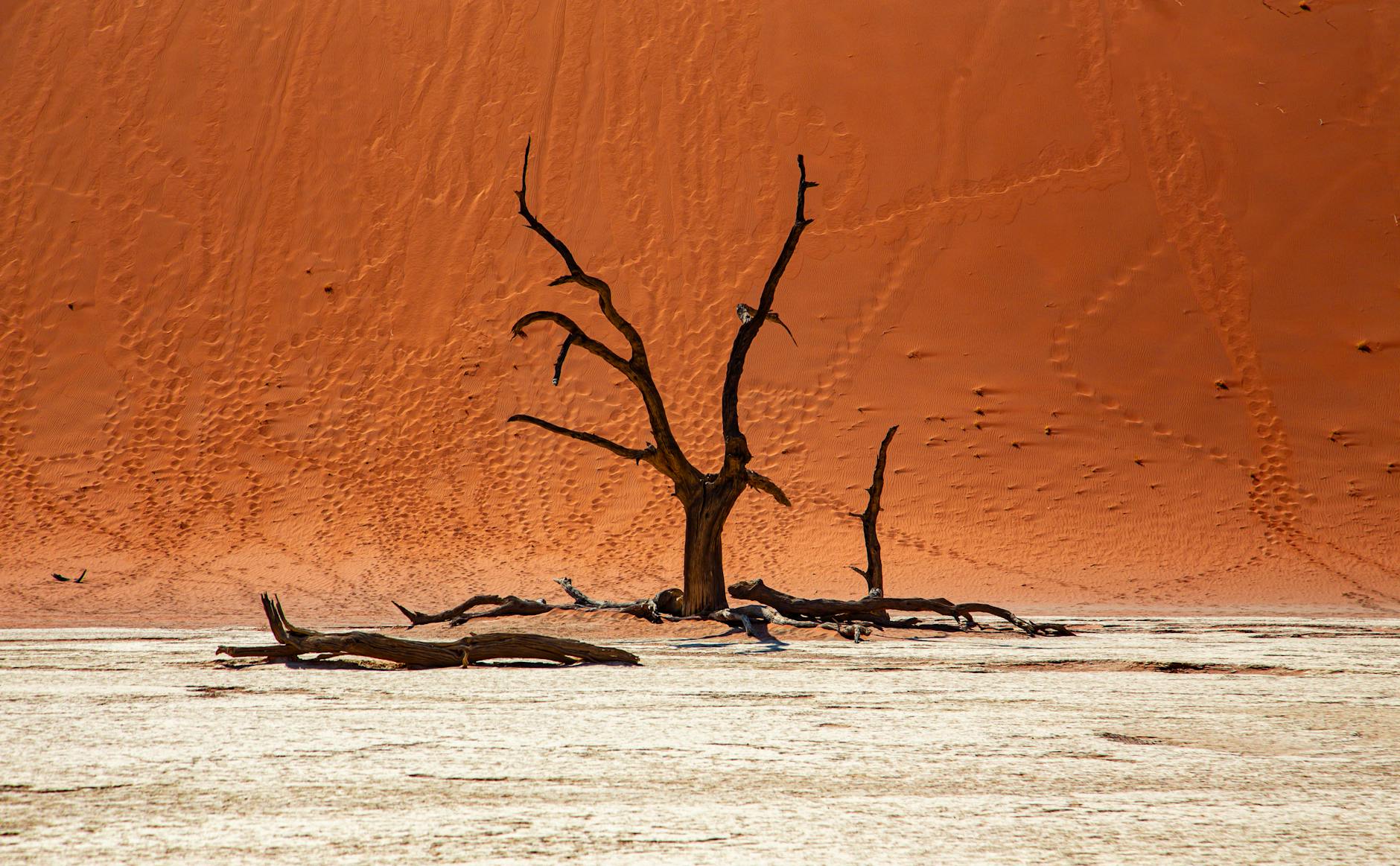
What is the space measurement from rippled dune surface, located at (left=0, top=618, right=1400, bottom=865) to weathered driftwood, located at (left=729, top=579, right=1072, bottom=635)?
9.82 feet

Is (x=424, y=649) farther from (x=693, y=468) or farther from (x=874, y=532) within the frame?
(x=874, y=532)

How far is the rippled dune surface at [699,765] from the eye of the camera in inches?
93.7

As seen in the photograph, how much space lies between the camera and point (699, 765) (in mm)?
3258

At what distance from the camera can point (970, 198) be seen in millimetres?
20172

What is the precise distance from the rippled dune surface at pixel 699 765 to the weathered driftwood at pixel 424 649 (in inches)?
6.0

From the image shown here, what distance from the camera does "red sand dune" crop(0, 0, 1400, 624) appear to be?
53.6ft

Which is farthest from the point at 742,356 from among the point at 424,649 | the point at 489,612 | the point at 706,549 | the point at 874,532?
the point at 424,649

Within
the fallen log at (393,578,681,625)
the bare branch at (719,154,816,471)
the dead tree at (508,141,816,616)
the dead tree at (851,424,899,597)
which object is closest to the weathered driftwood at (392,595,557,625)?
the fallen log at (393,578,681,625)

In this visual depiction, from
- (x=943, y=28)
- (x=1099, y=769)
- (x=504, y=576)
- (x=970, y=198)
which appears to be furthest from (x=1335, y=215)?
(x=1099, y=769)

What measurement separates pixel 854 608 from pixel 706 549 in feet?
4.06

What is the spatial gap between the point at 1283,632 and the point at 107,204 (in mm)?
19911

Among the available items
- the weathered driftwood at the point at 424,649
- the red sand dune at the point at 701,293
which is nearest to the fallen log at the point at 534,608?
the weathered driftwood at the point at 424,649

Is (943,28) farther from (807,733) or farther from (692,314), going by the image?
(807,733)

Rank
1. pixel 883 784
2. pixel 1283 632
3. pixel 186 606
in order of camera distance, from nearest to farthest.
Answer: pixel 883 784
pixel 1283 632
pixel 186 606
